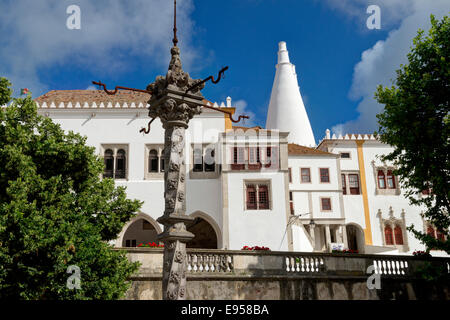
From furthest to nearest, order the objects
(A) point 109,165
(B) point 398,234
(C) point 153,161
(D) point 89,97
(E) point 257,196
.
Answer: (B) point 398,234
(D) point 89,97
(C) point 153,161
(A) point 109,165
(E) point 257,196

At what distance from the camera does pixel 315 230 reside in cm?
4466

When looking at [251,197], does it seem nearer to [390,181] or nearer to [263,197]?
[263,197]

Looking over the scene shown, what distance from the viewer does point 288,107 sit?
6988 centimetres

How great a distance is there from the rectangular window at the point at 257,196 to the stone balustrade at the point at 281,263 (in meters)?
10.7

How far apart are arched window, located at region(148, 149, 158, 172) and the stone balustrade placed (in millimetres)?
12975

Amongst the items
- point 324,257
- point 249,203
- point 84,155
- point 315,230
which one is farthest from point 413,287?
point 315,230

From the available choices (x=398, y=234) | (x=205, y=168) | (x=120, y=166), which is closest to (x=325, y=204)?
(x=398, y=234)

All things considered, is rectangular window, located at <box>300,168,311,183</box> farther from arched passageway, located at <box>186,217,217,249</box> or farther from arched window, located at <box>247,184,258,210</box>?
arched window, located at <box>247,184,258,210</box>

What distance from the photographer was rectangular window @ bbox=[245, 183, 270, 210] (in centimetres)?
3048

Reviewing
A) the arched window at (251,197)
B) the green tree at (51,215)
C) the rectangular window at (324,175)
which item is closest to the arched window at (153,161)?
the arched window at (251,197)

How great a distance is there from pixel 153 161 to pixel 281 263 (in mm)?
15514

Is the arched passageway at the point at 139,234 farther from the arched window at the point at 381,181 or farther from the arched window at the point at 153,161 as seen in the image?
the arched window at the point at 381,181

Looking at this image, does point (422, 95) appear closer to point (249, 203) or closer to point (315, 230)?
point (249, 203)

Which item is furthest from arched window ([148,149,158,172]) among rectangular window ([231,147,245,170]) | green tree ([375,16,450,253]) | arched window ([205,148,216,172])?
Answer: green tree ([375,16,450,253])
